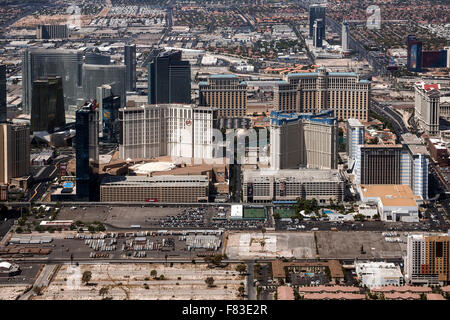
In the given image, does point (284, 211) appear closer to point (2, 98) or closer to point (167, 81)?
point (167, 81)

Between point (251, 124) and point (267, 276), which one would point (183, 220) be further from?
point (251, 124)

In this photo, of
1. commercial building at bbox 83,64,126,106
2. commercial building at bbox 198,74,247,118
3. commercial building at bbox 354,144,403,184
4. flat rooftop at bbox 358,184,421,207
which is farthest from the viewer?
commercial building at bbox 83,64,126,106

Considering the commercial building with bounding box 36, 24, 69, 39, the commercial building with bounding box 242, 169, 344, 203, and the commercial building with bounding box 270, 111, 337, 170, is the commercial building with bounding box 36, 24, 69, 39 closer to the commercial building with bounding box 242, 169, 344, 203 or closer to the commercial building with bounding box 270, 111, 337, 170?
the commercial building with bounding box 270, 111, 337, 170

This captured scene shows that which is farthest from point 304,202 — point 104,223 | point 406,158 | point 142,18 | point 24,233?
point 142,18

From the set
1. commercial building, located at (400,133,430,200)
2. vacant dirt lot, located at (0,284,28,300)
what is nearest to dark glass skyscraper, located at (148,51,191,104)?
commercial building, located at (400,133,430,200)

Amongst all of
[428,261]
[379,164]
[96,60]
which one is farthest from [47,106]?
[428,261]

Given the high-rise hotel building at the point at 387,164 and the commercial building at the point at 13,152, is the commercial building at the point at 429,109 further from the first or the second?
the commercial building at the point at 13,152
